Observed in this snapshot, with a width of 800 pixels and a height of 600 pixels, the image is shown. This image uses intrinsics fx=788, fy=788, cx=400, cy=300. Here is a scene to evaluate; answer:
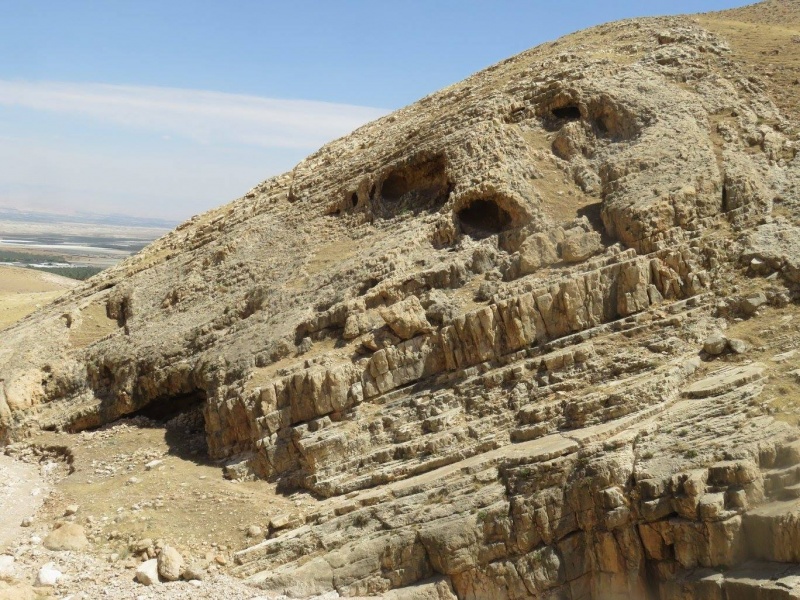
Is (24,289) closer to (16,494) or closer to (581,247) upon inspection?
(16,494)

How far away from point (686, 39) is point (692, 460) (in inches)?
650

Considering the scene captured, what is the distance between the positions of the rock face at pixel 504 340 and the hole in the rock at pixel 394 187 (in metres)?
0.05

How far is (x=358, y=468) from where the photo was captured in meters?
17.3

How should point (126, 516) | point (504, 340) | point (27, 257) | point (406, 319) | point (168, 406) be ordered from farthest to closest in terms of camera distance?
point (27, 257)
point (168, 406)
point (406, 319)
point (504, 340)
point (126, 516)

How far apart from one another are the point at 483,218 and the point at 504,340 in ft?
18.6

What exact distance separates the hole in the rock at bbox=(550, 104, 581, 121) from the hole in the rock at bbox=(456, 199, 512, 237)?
13.3 feet

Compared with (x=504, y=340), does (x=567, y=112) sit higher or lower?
higher

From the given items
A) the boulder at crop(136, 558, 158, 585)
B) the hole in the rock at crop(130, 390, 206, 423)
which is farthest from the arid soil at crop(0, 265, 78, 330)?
the boulder at crop(136, 558, 158, 585)

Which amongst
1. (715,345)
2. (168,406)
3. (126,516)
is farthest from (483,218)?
(126,516)

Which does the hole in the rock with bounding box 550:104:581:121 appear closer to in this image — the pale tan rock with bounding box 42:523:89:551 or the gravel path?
the pale tan rock with bounding box 42:523:89:551

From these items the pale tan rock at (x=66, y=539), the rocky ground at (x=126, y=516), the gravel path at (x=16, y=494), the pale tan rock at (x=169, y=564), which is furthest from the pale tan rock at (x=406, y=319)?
the gravel path at (x=16, y=494)

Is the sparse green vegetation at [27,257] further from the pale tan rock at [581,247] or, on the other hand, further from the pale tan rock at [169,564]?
the pale tan rock at [581,247]

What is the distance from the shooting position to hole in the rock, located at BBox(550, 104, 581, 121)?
2391 centimetres

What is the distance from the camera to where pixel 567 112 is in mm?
24172
